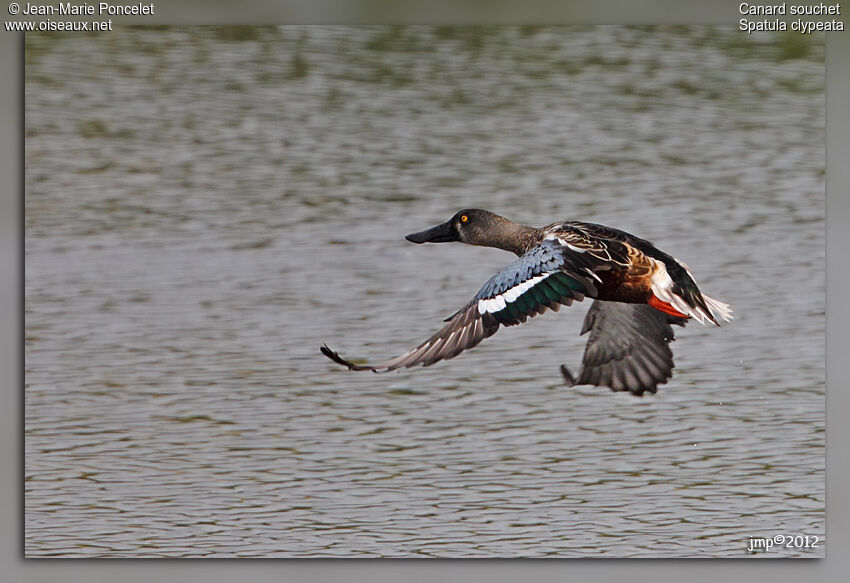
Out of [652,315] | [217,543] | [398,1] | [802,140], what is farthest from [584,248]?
[217,543]

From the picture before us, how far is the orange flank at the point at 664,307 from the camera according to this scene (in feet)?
8.79

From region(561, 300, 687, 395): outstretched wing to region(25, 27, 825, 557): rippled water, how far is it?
44 millimetres

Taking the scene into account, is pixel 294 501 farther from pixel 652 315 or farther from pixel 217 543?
pixel 652 315

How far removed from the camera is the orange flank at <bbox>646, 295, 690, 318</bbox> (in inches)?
105

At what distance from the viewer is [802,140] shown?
8.87 feet

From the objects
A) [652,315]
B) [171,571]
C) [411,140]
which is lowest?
[171,571]

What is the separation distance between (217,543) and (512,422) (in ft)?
2.86

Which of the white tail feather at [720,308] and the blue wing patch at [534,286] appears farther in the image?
the white tail feather at [720,308]

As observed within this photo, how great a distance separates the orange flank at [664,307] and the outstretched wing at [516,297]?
0.19m

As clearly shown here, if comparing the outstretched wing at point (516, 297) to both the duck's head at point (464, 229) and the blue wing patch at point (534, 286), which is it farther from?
the duck's head at point (464, 229)

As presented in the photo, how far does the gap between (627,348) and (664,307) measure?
153 millimetres

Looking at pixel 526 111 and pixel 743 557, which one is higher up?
pixel 526 111

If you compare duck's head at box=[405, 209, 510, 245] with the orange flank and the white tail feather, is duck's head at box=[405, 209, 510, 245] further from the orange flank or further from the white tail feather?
the white tail feather

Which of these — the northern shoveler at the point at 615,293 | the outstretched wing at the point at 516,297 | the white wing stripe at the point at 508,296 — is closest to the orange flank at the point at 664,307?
the northern shoveler at the point at 615,293
